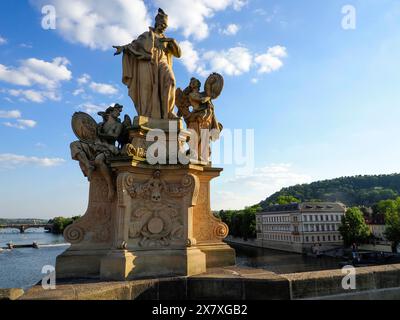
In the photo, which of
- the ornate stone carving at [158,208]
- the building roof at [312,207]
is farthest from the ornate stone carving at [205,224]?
the building roof at [312,207]

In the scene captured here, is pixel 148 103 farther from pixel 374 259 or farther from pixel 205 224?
pixel 374 259

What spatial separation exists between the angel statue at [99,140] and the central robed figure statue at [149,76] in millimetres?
534

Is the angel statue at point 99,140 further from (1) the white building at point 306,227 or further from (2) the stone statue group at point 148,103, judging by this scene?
(1) the white building at point 306,227

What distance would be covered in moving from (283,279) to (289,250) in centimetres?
7081

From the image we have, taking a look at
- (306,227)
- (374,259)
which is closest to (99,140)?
(374,259)

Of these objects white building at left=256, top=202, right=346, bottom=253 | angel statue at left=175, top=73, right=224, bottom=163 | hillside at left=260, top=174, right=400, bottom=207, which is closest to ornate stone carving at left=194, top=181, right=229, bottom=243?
angel statue at left=175, top=73, right=224, bottom=163

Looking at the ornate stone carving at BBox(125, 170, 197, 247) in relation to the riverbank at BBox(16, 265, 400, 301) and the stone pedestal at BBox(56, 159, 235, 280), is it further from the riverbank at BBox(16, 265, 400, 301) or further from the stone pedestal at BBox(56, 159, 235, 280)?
the riverbank at BBox(16, 265, 400, 301)

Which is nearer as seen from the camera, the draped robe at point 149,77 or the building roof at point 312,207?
the draped robe at point 149,77

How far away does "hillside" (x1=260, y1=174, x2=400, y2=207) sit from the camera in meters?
148

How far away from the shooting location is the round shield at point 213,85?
25.3 feet

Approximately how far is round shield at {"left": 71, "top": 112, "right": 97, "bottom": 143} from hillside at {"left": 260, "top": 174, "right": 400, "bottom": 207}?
6179 inches

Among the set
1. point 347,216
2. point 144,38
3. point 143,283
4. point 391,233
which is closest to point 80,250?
point 143,283

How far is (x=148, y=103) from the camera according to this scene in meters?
7.09

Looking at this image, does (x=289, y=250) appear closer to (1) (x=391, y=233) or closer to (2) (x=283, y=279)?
(1) (x=391, y=233)
